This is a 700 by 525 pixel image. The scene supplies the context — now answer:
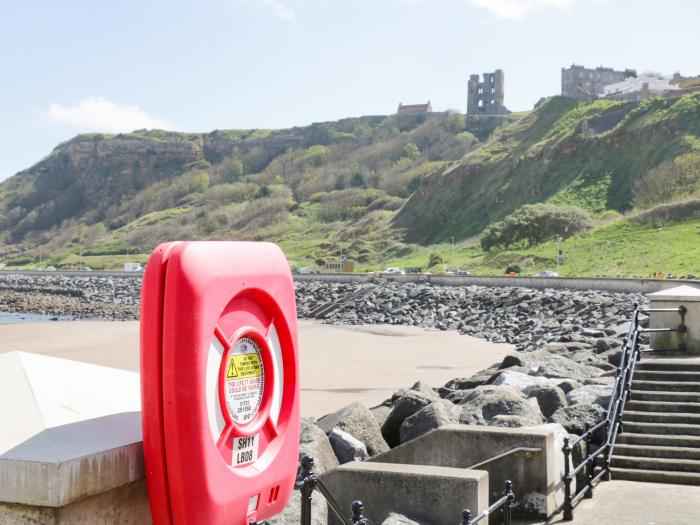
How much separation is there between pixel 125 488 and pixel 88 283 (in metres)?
93.3

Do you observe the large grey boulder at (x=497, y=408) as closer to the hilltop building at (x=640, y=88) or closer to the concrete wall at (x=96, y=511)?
the concrete wall at (x=96, y=511)

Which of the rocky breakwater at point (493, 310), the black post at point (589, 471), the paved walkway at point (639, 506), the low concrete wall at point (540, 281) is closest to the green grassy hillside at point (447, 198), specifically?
the low concrete wall at point (540, 281)

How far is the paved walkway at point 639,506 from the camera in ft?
25.3

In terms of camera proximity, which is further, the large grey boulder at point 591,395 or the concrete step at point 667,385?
the large grey boulder at point 591,395

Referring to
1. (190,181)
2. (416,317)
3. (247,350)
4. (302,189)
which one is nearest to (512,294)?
(416,317)

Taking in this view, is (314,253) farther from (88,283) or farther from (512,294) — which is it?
(512,294)

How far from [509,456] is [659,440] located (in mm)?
2972

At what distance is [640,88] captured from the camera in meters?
124

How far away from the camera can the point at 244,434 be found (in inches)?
152

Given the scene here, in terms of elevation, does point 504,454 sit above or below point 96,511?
below

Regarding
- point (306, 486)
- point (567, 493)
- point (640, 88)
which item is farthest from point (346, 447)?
point (640, 88)

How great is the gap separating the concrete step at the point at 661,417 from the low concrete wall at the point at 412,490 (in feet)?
14.2

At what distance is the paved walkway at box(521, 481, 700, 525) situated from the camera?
25.3 feet

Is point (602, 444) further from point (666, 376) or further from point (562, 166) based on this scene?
point (562, 166)
